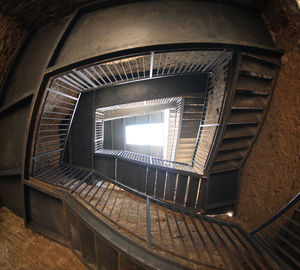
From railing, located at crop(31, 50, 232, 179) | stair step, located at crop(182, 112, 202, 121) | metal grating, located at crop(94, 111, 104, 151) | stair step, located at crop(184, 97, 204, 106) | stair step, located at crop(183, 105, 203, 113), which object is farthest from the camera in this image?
metal grating, located at crop(94, 111, 104, 151)

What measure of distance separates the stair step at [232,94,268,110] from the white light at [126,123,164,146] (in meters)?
5.63

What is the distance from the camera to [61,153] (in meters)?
4.07

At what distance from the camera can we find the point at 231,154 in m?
3.51

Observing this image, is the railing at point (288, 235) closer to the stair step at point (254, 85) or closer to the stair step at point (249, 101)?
the stair step at point (249, 101)

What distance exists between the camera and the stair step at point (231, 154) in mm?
3442

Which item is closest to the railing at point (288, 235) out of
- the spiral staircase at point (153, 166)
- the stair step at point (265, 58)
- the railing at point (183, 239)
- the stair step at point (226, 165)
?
the spiral staircase at point (153, 166)

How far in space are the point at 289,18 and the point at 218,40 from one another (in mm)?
1671

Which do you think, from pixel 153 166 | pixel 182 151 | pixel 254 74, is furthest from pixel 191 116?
pixel 153 166

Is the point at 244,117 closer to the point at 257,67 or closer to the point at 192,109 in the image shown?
the point at 257,67

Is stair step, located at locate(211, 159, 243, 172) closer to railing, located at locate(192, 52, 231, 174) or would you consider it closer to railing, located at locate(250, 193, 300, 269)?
railing, located at locate(192, 52, 231, 174)

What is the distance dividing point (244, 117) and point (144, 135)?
6.16m

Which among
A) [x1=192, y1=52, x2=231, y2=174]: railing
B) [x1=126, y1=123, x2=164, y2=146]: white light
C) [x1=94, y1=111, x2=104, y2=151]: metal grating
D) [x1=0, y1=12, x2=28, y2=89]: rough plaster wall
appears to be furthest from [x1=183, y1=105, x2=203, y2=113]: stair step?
[x1=0, y1=12, x2=28, y2=89]: rough plaster wall

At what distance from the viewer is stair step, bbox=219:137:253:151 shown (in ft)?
10.8

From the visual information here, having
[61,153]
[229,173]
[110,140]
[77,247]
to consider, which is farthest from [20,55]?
[229,173]
